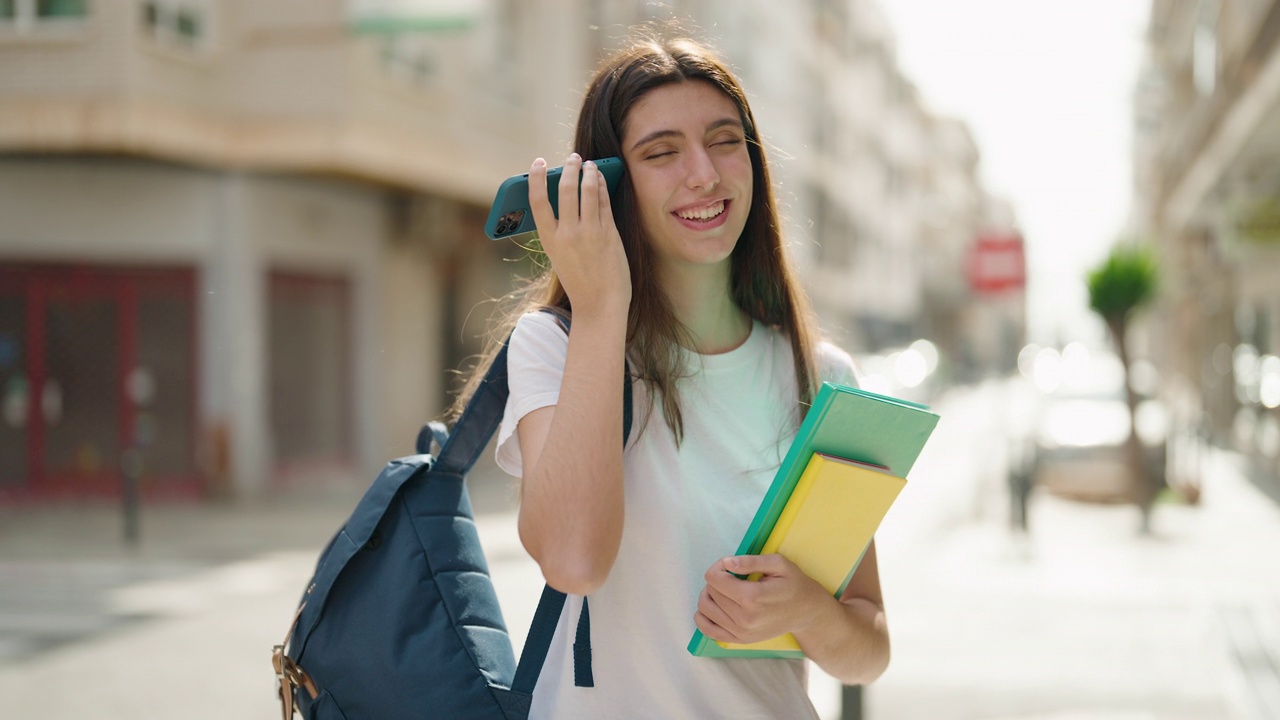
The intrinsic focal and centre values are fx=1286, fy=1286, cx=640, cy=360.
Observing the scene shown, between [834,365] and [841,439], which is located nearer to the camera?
[841,439]

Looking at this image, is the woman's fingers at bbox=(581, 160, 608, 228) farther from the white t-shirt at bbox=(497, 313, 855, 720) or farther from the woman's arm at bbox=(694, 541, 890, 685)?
the woman's arm at bbox=(694, 541, 890, 685)

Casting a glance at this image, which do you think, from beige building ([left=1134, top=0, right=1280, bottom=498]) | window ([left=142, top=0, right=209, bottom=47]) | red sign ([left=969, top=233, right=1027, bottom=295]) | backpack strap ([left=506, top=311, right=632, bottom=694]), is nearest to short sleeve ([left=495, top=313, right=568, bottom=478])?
backpack strap ([left=506, top=311, right=632, bottom=694])

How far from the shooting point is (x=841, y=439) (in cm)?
169

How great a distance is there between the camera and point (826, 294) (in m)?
43.4

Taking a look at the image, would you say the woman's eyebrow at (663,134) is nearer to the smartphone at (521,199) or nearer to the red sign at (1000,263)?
the smartphone at (521,199)

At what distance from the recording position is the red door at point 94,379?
1571 cm

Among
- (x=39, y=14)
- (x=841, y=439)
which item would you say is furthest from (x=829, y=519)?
(x=39, y=14)

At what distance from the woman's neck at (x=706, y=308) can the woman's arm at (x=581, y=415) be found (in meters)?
0.21

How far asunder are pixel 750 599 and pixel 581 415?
32 cm

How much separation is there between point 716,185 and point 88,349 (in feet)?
52.0

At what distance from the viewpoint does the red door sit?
15711 mm

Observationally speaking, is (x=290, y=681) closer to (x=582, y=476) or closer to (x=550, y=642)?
(x=550, y=642)

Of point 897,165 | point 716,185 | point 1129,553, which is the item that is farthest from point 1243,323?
point 897,165

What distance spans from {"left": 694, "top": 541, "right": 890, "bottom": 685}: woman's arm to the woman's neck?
39cm
